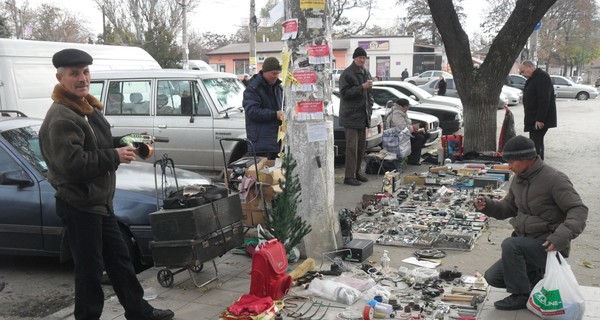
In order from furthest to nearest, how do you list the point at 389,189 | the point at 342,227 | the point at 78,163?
the point at 389,189 → the point at 342,227 → the point at 78,163

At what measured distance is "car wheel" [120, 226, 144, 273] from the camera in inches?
220

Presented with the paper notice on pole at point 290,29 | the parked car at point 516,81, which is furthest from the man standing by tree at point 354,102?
the parked car at point 516,81

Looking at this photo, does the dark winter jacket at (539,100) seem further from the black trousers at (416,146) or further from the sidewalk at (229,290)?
the sidewalk at (229,290)

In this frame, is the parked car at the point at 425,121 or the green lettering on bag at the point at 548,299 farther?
the parked car at the point at 425,121

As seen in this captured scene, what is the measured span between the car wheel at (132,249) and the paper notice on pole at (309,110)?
6.72ft

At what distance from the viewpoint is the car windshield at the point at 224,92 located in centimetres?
996

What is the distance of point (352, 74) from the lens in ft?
31.5

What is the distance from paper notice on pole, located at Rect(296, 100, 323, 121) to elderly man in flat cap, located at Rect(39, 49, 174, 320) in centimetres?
206

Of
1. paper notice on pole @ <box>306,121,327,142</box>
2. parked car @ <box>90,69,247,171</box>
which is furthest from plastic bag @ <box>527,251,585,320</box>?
parked car @ <box>90,69,247,171</box>

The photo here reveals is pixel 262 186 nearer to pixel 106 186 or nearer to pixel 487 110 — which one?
pixel 106 186

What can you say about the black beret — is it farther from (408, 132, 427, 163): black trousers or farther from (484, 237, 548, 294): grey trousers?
(408, 132, 427, 163): black trousers

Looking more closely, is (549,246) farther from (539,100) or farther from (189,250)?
(539,100)

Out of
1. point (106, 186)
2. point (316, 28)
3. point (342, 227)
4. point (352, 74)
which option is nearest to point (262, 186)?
point (342, 227)

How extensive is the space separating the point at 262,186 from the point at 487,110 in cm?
682
